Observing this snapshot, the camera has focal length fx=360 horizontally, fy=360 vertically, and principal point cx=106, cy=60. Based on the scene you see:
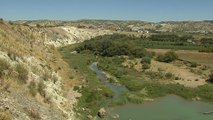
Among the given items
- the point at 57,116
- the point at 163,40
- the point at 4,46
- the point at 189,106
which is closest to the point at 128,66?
the point at 189,106

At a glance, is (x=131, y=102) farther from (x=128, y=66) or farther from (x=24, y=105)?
(x=128, y=66)

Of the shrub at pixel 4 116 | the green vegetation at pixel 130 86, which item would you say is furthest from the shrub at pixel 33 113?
the green vegetation at pixel 130 86

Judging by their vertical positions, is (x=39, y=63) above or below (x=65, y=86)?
above

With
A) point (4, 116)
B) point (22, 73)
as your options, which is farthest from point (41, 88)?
point (4, 116)

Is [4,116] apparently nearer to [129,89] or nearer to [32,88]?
[32,88]

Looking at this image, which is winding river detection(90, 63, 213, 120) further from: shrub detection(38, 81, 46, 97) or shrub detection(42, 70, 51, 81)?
shrub detection(38, 81, 46, 97)

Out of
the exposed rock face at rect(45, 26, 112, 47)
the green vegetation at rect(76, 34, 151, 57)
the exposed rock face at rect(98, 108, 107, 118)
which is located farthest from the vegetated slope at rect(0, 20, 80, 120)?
the exposed rock face at rect(45, 26, 112, 47)
